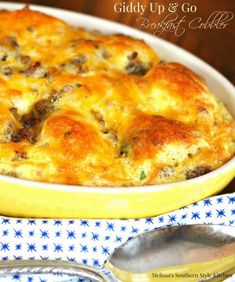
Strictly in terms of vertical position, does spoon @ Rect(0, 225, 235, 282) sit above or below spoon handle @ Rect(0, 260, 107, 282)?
above

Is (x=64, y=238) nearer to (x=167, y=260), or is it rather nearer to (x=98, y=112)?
(x=167, y=260)

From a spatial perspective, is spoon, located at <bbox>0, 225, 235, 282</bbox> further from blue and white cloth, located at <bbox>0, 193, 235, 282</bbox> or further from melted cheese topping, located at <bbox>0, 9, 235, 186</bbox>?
melted cheese topping, located at <bbox>0, 9, 235, 186</bbox>

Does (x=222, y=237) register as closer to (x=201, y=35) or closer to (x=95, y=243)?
(x=95, y=243)

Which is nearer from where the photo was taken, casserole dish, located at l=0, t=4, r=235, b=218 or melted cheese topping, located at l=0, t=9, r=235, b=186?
casserole dish, located at l=0, t=4, r=235, b=218

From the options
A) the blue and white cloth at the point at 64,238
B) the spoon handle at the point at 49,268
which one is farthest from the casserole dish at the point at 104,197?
the spoon handle at the point at 49,268

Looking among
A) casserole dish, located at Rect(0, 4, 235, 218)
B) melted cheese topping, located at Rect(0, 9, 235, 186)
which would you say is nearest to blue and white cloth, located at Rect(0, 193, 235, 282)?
casserole dish, located at Rect(0, 4, 235, 218)

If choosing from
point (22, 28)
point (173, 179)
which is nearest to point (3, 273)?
point (173, 179)
